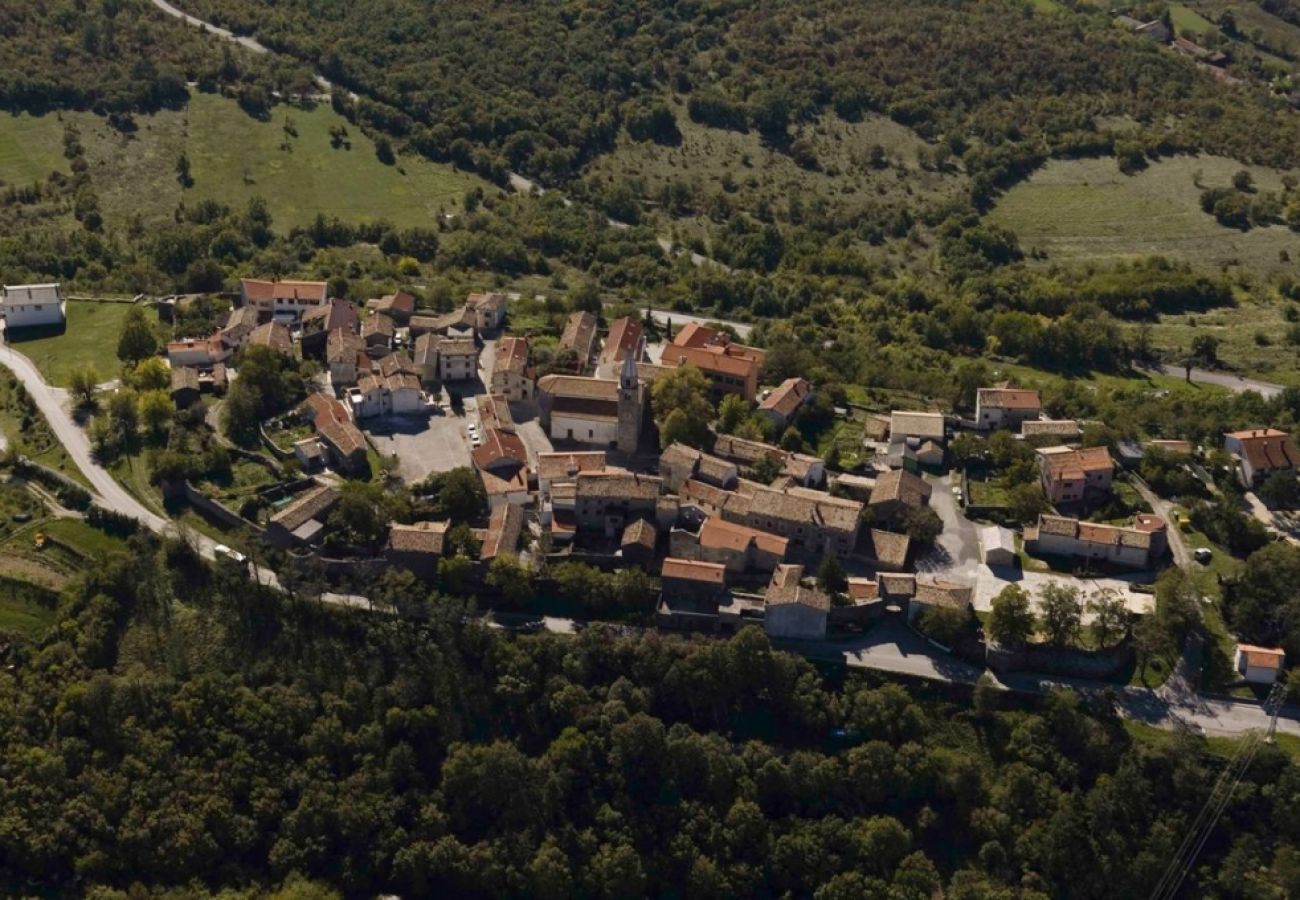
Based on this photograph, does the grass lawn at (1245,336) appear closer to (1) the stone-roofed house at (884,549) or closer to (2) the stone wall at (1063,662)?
(2) the stone wall at (1063,662)

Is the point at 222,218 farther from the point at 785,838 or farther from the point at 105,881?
the point at 785,838

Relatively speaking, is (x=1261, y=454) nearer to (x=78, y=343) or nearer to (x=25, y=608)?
(x=25, y=608)

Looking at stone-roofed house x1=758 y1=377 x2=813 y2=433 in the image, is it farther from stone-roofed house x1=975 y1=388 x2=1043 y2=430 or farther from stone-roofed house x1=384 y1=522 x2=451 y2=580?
stone-roofed house x1=384 y1=522 x2=451 y2=580

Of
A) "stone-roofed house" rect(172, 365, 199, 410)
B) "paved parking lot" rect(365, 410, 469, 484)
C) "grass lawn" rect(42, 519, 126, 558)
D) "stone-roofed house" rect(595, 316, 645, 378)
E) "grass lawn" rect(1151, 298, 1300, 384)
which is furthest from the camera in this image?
"grass lawn" rect(1151, 298, 1300, 384)

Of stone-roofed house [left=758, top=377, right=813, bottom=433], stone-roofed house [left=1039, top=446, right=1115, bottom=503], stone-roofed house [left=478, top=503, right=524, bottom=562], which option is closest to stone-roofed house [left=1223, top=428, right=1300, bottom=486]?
stone-roofed house [left=1039, top=446, right=1115, bottom=503]

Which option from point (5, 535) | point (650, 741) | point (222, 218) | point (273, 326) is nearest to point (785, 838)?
point (650, 741)

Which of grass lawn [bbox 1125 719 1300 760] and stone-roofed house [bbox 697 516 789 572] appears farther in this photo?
stone-roofed house [bbox 697 516 789 572]

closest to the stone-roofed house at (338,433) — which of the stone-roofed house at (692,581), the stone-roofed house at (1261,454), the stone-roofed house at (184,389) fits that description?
the stone-roofed house at (184,389)
